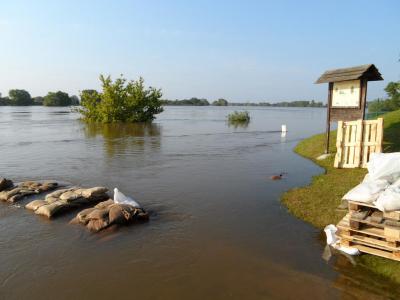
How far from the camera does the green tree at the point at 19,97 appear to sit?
12644 centimetres

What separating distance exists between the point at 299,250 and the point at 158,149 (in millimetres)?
16145

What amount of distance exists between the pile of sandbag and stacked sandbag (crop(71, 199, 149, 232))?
4.94 metres

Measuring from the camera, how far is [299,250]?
6484 mm

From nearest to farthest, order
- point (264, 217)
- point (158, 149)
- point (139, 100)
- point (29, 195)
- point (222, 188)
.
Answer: point (264, 217) → point (29, 195) → point (222, 188) → point (158, 149) → point (139, 100)

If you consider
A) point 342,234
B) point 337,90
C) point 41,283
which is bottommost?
point 41,283

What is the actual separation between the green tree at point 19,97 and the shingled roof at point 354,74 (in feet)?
453

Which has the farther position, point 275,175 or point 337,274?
point 275,175

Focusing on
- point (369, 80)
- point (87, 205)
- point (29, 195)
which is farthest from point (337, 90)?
point (29, 195)

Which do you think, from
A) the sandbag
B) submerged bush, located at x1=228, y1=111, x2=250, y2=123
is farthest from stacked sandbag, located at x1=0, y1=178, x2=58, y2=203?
submerged bush, located at x1=228, y1=111, x2=250, y2=123

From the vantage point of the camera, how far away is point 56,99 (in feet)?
413

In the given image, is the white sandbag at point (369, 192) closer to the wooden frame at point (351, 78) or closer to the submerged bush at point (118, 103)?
the wooden frame at point (351, 78)

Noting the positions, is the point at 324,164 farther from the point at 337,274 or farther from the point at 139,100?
the point at 139,100

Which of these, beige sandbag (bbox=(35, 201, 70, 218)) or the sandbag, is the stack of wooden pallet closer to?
the sandbag

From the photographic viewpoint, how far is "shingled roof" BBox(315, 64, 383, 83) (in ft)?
42.0
